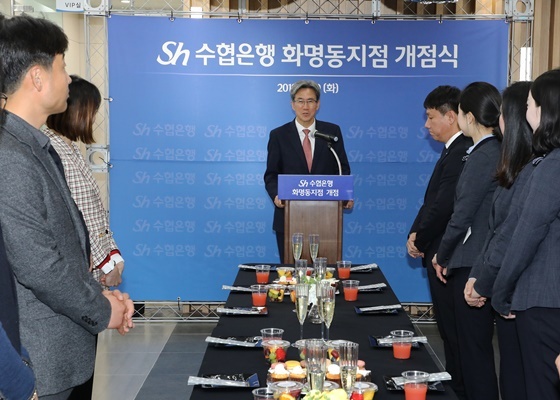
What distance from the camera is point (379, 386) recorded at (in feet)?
6.90

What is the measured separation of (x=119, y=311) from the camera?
2238mm

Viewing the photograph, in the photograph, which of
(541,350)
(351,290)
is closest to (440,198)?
(351,290)

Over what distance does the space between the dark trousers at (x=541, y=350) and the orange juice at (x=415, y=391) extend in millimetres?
873

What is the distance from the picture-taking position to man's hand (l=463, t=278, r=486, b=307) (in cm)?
332

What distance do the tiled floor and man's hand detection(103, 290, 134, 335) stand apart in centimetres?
212

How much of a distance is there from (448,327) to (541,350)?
4.69 ft

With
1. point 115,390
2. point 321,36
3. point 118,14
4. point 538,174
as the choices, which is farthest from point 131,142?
point 538,174

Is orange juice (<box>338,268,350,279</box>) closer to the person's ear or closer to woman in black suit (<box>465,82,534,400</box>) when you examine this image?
woman in black suit (<box>465,82,534,400</box>)

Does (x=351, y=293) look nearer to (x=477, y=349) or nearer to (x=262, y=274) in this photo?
(x=262, y=274)

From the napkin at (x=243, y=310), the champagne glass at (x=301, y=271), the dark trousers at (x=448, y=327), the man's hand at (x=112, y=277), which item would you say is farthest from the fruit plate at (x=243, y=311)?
the dark trousers at (x=448, y=327)

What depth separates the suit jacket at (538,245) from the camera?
2.63 meters

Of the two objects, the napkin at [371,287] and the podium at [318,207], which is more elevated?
the podium at [318,207]

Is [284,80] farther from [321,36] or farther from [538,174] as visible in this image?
[538,174]

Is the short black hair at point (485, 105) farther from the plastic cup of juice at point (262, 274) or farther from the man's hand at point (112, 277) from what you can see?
the man's hand at point (112, 277)
